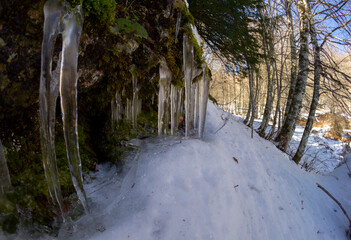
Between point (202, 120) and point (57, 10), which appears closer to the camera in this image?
point (57, 10)

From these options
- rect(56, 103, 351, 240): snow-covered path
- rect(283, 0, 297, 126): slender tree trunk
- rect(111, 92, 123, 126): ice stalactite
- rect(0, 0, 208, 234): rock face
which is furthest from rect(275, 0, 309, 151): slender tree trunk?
rect(111, 92, 123, 126): ice stalactite

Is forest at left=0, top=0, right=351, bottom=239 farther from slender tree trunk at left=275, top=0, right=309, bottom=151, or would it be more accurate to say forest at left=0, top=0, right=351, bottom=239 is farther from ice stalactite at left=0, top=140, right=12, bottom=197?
slender tree trunk at left=275, top=0, right=309, bottom=151

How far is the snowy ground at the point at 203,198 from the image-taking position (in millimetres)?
1338

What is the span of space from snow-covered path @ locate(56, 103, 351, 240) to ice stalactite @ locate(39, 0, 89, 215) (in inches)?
16.8

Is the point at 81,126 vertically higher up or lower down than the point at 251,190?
higher up

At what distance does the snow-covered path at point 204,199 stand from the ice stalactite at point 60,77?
43cm

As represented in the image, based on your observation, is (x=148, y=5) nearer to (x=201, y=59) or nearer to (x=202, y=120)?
(x=201, y=59)

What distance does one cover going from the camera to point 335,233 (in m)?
2.24

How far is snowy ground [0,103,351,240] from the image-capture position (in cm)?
134

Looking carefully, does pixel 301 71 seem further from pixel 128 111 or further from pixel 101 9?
pixel 101 9

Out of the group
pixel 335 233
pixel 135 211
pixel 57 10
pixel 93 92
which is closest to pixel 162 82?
pixel 93 92

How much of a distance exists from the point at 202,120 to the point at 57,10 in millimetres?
1887

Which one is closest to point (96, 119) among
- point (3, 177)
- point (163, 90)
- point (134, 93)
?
point (134, 93)

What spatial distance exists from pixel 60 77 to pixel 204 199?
1431 mm
